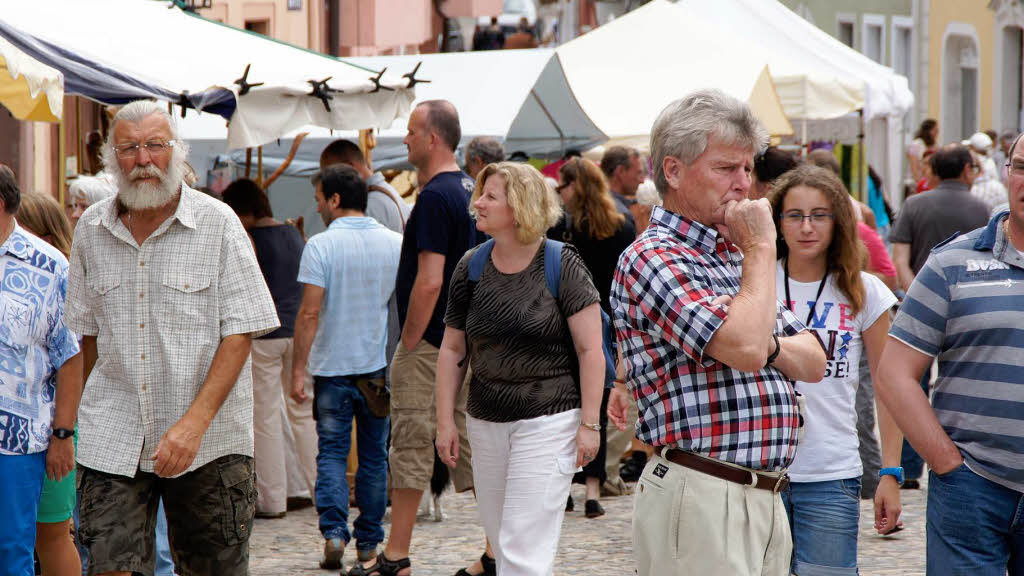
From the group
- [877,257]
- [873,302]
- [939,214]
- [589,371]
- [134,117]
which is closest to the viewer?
[134,117]

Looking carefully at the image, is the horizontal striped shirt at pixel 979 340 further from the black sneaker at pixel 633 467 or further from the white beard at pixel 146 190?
the black sneaker at pixel 633 467

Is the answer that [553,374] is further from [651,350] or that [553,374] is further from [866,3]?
[866,3]

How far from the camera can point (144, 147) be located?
491cm

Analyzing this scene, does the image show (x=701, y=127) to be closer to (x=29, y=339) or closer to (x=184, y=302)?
(x=184, y=302)

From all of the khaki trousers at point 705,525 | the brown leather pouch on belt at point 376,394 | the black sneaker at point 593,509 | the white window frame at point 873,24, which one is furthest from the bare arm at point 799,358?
the white window frame at point 873,24

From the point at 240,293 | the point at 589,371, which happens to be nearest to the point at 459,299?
the point at 589,371

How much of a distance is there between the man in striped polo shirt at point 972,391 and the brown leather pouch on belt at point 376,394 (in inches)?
157

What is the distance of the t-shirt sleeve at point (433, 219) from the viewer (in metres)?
6.96

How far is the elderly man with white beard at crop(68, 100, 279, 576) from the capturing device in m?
4.78

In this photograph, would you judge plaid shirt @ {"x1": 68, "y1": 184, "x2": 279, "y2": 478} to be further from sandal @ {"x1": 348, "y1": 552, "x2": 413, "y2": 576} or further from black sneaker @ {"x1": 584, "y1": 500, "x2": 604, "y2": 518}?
black sneaker @ {"x1": 584, "y1": 500, "x2": 604, "y2": 518}

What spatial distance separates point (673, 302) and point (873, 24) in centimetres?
3508

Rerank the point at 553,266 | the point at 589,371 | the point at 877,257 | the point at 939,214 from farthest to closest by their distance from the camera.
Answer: the point at 939,214
the point at 877,257
the point at 553,266
the point at 589,371

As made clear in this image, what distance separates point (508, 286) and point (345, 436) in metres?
2.28

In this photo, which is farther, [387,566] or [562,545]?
[562,545]
